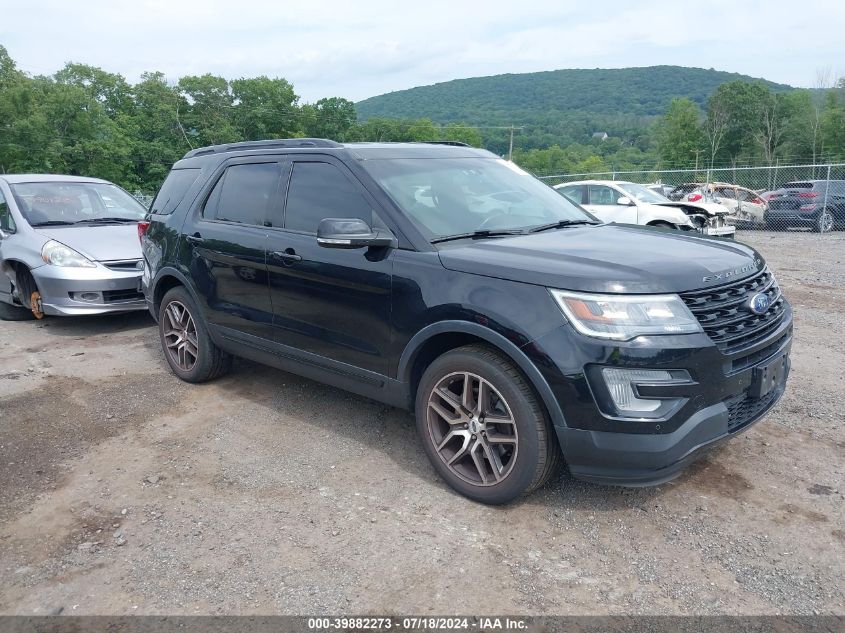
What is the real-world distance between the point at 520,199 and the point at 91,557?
3178mm

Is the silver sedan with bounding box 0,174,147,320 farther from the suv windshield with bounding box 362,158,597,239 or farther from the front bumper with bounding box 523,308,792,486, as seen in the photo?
the front bumper with bounding box 523,308,792,486

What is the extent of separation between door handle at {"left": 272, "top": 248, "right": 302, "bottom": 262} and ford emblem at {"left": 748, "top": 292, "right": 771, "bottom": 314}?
258 cm

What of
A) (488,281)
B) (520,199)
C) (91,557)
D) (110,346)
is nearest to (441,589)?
(488,281)

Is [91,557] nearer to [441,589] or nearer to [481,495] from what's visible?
[441,589]

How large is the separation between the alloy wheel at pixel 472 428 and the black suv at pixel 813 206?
18442 mm

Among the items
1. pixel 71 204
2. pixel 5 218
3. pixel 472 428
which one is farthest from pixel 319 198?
pixel 5 218

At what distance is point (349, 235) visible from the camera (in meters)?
3.62

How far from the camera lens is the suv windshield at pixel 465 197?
3.92 m

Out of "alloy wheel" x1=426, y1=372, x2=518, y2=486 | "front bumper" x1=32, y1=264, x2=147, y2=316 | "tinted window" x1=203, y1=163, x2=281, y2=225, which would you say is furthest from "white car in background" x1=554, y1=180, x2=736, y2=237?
"alloy wheel" x1=426, y1=372, x2=518, y2=486

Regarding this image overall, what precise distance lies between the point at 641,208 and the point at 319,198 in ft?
35.2

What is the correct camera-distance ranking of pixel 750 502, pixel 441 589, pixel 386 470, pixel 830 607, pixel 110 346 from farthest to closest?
pixel 110 346
pixel 386 470
pixel 750 502
pixel 441 589
pixel 830 607

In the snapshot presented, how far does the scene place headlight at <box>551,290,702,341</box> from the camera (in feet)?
9.80

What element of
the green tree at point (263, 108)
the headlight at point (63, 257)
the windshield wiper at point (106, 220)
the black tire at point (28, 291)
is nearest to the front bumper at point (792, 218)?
the windshield wiper at point (106, 220)

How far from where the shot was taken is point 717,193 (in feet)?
67.5
